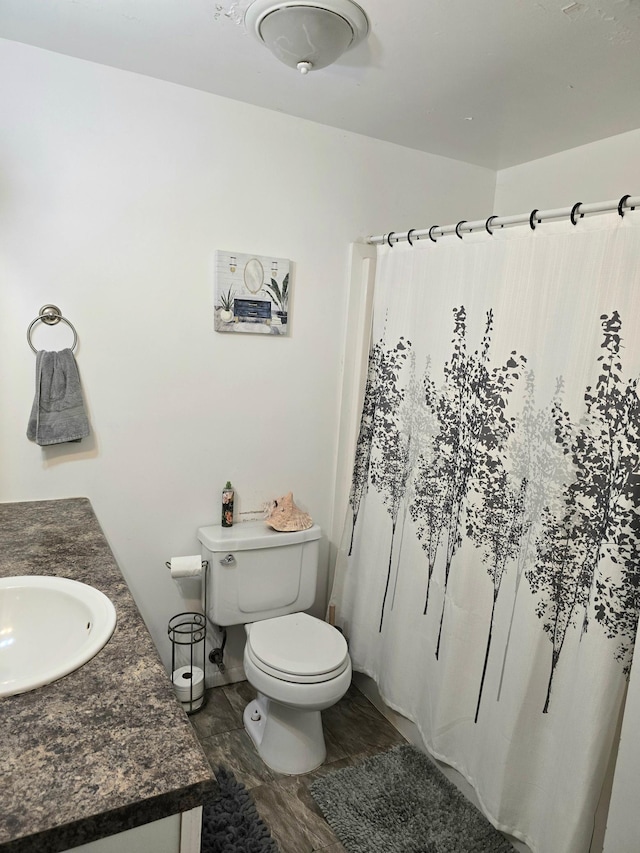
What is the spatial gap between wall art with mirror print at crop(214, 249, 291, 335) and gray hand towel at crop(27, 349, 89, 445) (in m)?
0.55

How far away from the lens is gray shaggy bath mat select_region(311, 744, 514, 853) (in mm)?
1742

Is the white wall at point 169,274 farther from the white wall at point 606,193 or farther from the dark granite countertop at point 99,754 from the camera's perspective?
the dark granite countertop at point 99,754

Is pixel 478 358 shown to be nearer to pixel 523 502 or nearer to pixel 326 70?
pixel 523 502

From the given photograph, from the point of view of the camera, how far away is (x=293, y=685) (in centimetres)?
189

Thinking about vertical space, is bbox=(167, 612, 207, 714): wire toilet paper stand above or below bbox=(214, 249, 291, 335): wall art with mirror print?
below

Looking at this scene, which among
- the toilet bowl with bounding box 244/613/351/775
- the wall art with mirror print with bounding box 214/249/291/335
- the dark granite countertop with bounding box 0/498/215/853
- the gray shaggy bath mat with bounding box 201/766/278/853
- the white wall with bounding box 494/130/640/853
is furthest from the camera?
the wall art with mirror print with bounding box 214/249/291/335

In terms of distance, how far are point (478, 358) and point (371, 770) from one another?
1499mm

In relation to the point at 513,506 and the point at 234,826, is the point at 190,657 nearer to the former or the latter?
the point at 234,826

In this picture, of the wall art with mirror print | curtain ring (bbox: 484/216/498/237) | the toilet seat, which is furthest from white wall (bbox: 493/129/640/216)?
the toilet seat

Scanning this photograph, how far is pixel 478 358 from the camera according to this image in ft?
5.93

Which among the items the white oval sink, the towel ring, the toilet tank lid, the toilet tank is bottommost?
the toilet tank

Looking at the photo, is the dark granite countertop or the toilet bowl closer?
the dark granite countertop

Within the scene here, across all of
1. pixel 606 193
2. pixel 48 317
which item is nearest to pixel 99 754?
pixel 48 317

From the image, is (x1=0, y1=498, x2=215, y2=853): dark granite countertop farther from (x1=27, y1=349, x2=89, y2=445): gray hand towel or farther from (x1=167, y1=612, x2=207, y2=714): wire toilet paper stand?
(x1=167, y1=612, x2=207, y2=714): wire toilet paper stand
